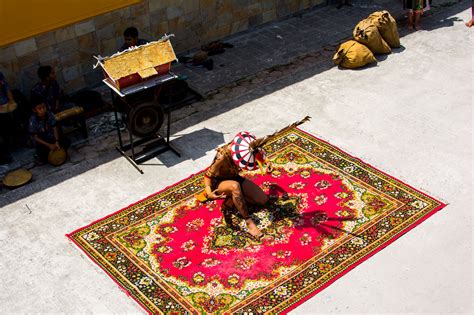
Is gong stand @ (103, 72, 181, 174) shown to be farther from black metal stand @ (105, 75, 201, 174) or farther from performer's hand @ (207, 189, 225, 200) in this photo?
performer's hand @ (207, 189, 225, 200)

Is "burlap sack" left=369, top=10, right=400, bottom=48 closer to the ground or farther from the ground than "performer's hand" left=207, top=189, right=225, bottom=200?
farther from the ground

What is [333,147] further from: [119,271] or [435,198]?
[119,271]

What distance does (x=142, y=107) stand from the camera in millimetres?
11156

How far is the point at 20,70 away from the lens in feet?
41.2

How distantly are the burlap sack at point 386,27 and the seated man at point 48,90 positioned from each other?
717 centimetres

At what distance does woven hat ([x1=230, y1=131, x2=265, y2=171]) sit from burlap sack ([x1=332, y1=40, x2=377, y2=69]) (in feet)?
18.3

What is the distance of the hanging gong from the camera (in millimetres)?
11133

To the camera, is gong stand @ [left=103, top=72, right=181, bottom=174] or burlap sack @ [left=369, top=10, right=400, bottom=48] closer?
gong stand @ [left=103, top=72, right=181, bottom=174]

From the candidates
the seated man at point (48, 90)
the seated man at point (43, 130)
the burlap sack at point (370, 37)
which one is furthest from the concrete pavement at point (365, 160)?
the seated man at point (48, 90)

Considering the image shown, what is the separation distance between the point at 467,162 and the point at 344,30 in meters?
5.92

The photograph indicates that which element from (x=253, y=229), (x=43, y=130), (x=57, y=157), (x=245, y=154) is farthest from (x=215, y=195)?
(x=43, y=130)

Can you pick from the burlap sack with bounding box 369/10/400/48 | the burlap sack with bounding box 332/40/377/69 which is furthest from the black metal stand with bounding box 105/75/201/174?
the burlap sack with bounding box 369/10/400/48

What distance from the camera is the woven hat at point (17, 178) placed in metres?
11.0

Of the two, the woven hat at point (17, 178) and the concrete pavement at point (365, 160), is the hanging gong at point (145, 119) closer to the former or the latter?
the concrete pavement at point (365, 160)
